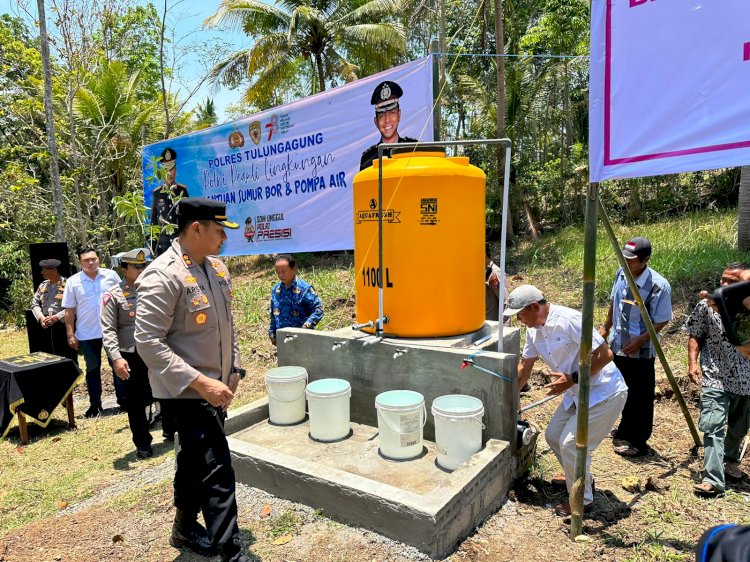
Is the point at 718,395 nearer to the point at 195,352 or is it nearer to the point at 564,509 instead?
the point at 564,509

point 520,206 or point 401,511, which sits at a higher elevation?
point 520,206

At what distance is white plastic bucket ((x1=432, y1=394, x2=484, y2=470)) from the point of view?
3.37 metres

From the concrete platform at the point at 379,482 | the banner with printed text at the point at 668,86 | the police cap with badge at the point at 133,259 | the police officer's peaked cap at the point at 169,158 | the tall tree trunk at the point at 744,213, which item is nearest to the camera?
the banner with printed text at the point at 668,86

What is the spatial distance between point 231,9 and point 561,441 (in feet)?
51.6

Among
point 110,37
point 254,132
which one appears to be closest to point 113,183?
point 110,37

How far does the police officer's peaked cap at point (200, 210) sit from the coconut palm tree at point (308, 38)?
13.2 meters

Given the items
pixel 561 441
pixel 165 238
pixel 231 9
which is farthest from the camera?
pixel 231 9

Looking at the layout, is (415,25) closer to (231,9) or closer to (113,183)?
(231,9)

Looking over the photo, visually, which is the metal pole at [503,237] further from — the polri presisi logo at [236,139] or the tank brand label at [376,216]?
the polri presisi logo at [236,139]

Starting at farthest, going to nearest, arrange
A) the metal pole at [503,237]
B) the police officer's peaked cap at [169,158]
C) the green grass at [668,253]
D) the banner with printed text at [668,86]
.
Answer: the police officer's peaked cap at [169,158]
the green grass at [668,253]
the metal pole at [503,237]
the banner with printed text at [668,86]

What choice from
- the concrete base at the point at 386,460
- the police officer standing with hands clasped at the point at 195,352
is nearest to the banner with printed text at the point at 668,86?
the concrete base at the point at 386,460

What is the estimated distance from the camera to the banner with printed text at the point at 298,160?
23.4ft

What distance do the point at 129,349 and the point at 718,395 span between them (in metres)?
4.98

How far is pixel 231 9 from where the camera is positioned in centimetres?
1519
